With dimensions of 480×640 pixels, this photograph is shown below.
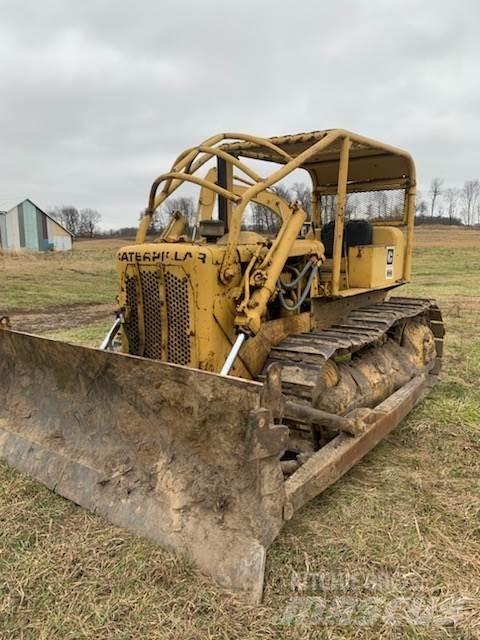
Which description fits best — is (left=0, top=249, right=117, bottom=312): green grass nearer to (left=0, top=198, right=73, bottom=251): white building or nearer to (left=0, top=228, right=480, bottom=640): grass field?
(left=0, top=228, right=480, bottom=640): grass field

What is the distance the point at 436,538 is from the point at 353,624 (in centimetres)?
91

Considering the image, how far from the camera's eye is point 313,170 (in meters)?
6.38

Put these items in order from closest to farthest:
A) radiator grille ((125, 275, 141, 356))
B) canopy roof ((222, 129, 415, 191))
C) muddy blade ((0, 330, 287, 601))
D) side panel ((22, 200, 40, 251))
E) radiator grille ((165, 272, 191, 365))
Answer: muddy blade ((0, 330, 287, 601))
radiator grille ((165, 272, 191, 365))
radiator grille ((125, 275, 141, 356))
canopy roof ((222, 129, 415, 191))
side panel ((22, 200, 40, 251))

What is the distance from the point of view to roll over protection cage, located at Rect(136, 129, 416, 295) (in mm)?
4047

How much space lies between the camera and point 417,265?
26.1m

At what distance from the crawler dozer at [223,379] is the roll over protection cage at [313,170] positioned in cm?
2

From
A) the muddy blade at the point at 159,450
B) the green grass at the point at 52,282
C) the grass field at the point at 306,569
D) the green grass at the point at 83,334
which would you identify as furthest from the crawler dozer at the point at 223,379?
the green grass at the point at 52,282

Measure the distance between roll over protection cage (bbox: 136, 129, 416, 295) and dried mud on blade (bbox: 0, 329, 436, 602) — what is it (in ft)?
3.61

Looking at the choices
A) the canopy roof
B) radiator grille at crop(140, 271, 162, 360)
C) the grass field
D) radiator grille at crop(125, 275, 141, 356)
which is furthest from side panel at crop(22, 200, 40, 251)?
the grass field

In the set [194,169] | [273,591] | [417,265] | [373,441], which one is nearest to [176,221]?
[194,169]

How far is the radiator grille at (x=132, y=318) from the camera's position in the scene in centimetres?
404

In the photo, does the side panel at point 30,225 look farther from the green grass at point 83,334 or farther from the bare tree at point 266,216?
the bare tree at point 266,216

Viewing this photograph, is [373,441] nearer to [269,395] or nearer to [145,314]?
[269,395]

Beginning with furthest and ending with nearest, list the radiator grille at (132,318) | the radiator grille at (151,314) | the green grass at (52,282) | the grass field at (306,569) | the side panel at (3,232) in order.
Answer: the side panel at (3,232) → the green grass at (52,282) → the radiator grille at (132,318) → the radiator grille at (151,314) → the grass field at (306,569)
